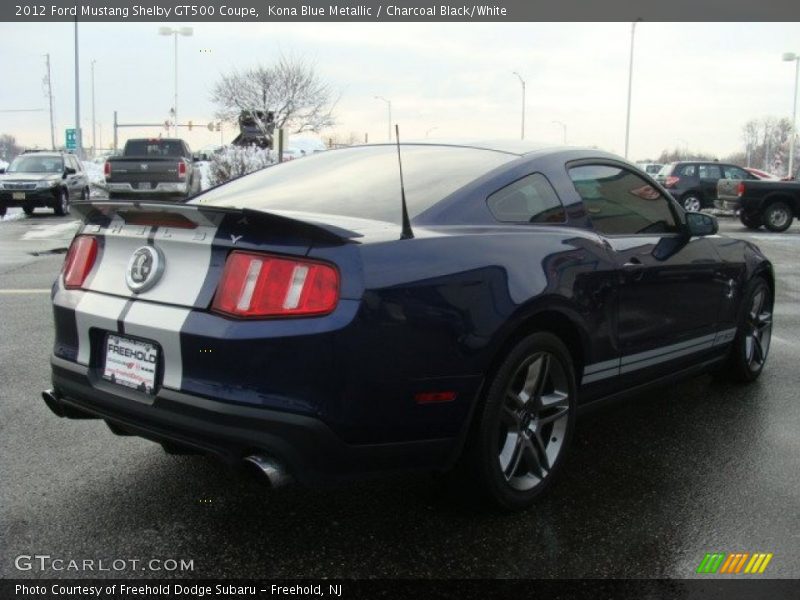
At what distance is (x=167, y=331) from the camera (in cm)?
268

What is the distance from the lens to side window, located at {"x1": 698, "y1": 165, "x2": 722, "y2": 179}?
22.9 metres

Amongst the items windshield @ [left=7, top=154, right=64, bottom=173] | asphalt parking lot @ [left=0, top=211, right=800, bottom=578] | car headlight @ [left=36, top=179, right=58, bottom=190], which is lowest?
asphalt parking lot @ [left=0, top=211, right=800, bottom=578]

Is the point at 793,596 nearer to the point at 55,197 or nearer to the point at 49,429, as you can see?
the point at 49,429

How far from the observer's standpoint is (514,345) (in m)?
3.04

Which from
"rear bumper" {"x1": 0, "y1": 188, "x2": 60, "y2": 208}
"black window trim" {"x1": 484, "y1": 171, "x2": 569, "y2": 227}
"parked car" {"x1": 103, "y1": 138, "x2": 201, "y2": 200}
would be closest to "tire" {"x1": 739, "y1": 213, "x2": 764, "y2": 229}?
"parked car" {"x1": 103, "y1": 138, "x2": 201, "y2": 200}

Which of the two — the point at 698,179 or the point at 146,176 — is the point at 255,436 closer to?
the point at 146,176

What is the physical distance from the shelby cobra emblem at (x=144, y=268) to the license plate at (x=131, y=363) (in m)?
0.20

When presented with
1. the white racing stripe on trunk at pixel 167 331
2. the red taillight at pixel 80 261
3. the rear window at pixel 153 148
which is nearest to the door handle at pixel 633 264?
the white racing stripe on trunk at pixel 167 331

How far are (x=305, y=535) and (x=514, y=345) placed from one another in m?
1.07

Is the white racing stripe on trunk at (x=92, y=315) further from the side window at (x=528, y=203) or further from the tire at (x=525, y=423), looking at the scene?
the side window at (x=528, y=203)

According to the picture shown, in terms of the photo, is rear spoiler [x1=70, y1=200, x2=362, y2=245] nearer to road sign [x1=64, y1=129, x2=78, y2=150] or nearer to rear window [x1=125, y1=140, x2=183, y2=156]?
rear window [x1=125, y1=140, x2=183, y2=156]

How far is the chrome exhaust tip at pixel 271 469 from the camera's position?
2.52 meters

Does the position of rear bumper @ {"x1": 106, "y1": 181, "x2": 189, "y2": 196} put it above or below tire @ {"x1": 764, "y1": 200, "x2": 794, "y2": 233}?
above

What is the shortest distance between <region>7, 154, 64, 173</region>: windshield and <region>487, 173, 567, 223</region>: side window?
791 inches
